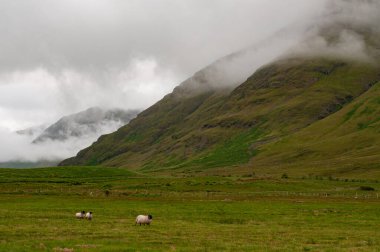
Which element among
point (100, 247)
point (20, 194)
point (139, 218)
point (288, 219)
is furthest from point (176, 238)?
point (20, 194)

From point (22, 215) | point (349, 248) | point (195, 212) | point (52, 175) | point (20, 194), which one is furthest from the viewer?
point (52, 175)

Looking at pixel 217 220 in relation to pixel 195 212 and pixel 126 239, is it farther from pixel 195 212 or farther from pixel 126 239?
pixel 126 239

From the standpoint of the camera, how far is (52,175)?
199 meters

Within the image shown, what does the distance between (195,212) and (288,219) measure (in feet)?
47.7

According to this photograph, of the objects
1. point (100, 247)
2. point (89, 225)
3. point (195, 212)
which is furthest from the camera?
point (195, 212)

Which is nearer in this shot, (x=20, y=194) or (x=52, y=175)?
(x=20, y=194)

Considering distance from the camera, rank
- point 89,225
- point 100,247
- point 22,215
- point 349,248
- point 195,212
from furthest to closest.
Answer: point 195,212
point 22,215
point 89,225
point 349,248
point 100,247

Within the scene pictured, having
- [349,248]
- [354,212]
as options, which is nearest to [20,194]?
[354,212]

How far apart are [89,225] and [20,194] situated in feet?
239

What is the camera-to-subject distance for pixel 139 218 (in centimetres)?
5072

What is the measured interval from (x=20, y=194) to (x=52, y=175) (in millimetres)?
86610

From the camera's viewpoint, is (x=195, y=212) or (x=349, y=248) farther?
(x=195, y=212)

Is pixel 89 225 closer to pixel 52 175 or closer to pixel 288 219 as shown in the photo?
pixel 288 219

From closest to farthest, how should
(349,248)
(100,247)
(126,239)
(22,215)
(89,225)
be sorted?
(100,247)
(349,248)
(126,239)
(89,225)
(22,215)
